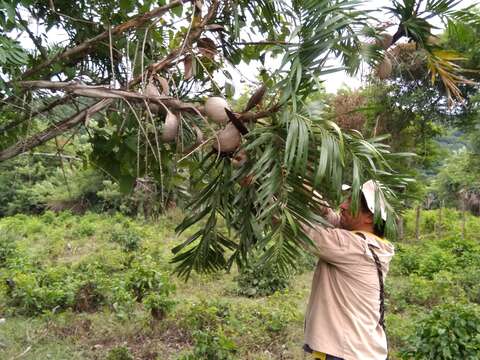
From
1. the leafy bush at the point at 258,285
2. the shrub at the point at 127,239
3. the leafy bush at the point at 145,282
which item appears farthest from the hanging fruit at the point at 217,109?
the shrub at the point at 127,239

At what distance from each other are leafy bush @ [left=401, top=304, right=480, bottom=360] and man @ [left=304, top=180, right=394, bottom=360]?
1503 millimetres

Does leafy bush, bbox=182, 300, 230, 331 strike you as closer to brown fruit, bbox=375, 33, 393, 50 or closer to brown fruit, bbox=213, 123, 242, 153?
A: brown fruit, bbox=213, 123, 242, 153

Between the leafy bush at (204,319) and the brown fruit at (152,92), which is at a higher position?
the brown fruit at (152,92)

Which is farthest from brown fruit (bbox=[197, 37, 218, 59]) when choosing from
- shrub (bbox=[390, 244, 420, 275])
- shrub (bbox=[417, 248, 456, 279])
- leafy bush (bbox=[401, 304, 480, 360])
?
shrub (bbox=[390, 244, 420, 275])

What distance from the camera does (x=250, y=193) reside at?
5.39ft

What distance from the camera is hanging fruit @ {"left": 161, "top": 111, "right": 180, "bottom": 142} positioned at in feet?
5.51

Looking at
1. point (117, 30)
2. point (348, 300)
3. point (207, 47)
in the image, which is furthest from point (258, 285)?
point (117, 30)

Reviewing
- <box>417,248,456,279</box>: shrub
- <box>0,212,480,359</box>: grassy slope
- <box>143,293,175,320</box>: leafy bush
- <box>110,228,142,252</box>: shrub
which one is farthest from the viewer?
<box>110,228,142,252</box>: shrub

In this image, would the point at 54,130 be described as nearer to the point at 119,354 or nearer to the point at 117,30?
the point at 117,30

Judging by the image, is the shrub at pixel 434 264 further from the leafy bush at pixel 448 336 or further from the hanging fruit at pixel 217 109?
the hanging fruit at pixel 217 109

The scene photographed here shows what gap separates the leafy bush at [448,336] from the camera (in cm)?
334

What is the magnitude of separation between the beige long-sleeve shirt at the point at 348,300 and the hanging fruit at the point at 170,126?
2.25 ft

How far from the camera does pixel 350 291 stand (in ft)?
6.68

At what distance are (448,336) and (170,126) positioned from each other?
263cm
